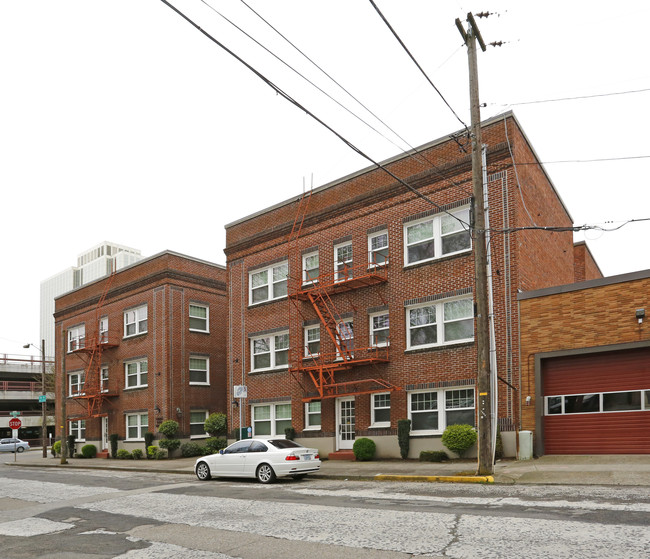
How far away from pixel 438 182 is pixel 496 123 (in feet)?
9.27

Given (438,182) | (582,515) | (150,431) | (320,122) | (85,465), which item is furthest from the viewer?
(150,431)

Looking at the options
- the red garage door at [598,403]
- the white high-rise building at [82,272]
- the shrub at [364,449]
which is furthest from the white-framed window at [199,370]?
the white high-rise building at [82,272]

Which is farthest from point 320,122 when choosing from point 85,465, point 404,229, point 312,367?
point 85,465

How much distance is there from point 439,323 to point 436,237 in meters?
3.03

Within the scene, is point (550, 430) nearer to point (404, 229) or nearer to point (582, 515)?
point (404, 229)

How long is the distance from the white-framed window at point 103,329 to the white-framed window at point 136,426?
16.9 ft

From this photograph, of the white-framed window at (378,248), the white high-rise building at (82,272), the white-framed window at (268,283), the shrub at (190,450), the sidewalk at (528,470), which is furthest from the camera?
the white high-rise building at (82,272)

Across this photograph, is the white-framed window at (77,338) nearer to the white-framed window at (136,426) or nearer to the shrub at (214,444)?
the white-framed window at (136,426)

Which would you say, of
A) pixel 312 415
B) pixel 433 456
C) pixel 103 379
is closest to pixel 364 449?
pixel 433 456

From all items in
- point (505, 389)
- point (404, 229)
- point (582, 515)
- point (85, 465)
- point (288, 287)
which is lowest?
point (85, 465)

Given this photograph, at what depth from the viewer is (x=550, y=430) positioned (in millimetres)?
20062

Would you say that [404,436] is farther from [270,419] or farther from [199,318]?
[199,318]

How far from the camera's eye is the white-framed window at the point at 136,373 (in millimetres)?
35844

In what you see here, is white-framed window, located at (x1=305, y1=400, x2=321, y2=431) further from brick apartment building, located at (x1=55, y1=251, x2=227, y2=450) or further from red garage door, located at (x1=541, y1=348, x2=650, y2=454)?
brick apartment building, located at (x1=55, y1=251, x2=227, y2=450)
